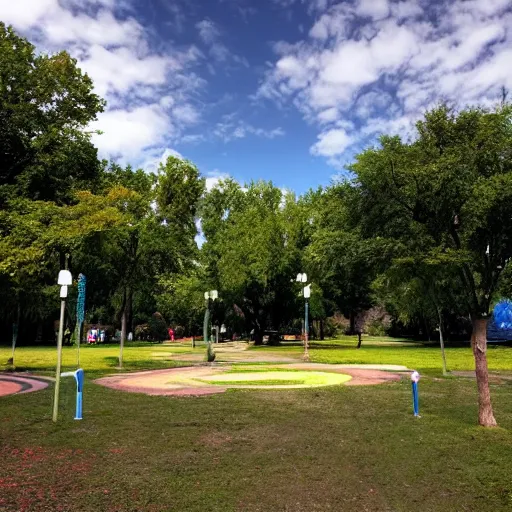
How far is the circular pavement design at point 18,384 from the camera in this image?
15.6 m

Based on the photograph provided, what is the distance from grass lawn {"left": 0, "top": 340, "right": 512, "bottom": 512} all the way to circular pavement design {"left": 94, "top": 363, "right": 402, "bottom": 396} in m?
2.99

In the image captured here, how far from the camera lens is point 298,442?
360 inches

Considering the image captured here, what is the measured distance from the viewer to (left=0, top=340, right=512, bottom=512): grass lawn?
20.4ft

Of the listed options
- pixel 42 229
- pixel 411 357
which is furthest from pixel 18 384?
pixel 411 357

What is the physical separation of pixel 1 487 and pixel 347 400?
9775 mm

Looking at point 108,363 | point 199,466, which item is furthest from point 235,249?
point 199,466

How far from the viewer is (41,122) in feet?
81.0

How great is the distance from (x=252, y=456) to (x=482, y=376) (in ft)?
18.2

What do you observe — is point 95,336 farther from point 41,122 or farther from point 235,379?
point 235,379

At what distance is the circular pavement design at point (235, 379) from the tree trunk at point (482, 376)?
24.7 ft

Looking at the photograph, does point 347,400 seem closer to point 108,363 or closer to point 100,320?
point 108,363

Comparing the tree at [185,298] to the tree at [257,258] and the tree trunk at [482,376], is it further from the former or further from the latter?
the tree trunk at [482,376]

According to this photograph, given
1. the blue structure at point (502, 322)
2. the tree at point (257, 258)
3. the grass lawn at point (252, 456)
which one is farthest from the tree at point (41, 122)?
the blue structure at point (502, 322)

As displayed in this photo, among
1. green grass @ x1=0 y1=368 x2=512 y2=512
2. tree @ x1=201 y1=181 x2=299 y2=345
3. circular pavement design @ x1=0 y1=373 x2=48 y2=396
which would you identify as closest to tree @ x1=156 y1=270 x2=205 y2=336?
tree @ x1=201 y1=181 x2=299 y2=345
